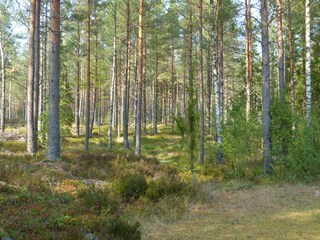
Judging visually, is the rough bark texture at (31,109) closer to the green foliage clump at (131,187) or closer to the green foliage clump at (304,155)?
the green foliage clump at (131,187)

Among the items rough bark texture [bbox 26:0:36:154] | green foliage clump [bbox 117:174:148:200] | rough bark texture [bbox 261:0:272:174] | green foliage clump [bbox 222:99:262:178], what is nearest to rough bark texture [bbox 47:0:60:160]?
rough bark texture [bbox 26:0:36:154]

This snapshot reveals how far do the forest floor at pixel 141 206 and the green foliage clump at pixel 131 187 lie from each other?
0.09 ft

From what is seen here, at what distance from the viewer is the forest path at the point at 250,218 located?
6238 mm

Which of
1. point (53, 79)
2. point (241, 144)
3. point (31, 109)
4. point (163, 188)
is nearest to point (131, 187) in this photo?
point (163, 188)

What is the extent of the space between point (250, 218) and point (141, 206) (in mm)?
2584

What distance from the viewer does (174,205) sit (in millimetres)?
8250

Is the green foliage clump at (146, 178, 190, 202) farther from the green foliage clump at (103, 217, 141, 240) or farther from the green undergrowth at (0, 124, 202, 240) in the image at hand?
the green foliage clump at (103, 217, 141, 240)

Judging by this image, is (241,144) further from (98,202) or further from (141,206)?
(98,202)

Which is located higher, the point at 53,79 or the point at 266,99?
the point at 53,79

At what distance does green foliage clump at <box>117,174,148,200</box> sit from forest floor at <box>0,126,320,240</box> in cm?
3

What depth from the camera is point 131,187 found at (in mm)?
8508

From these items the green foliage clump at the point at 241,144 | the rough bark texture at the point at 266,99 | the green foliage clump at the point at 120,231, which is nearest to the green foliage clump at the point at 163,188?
the green foliage clump at the point at 120,231

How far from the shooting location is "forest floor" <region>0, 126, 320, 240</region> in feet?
17.9

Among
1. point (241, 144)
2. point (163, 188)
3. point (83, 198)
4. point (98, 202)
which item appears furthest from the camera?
point (241, 144)
